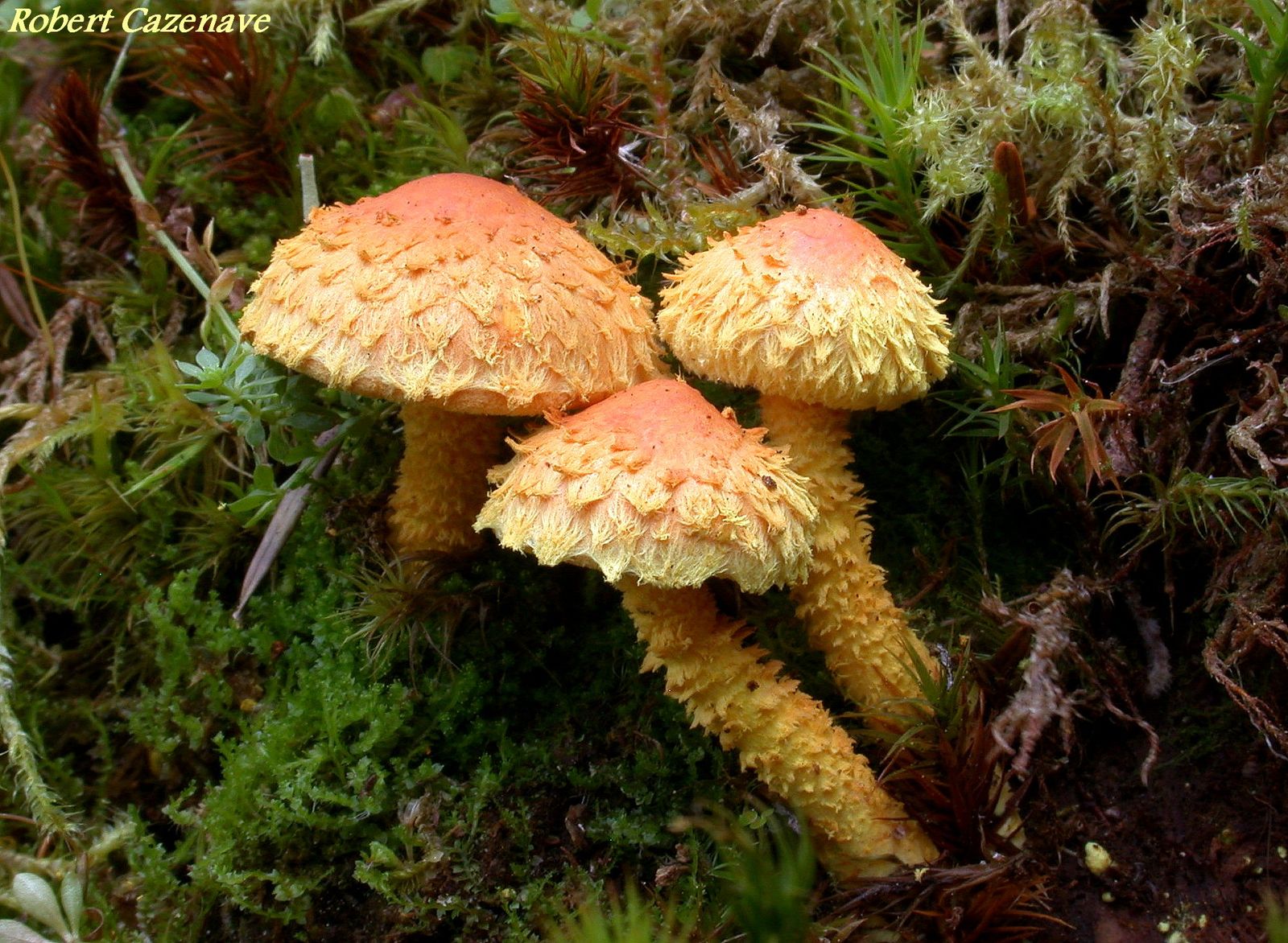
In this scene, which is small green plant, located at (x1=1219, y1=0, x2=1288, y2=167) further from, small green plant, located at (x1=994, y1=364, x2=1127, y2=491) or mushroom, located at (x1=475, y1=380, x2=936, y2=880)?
mushroom, located at (x1=475, y1=380, x2=936, y2=880)

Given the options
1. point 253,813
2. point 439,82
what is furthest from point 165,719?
point 439,82

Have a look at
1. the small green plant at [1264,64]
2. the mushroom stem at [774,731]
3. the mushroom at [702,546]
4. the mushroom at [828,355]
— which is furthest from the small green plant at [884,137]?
the mushroom stem at [774,731]

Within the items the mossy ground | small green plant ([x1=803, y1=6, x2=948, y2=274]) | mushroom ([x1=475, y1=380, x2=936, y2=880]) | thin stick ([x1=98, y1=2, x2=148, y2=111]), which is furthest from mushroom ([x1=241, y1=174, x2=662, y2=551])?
thin stick ([x1=98, y1=2, x2=148, y2=111])

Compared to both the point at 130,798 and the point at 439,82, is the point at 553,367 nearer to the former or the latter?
the point at 439,82

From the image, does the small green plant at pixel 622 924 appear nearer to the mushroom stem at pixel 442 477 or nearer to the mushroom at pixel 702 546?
the mushroom at pixel 702 546

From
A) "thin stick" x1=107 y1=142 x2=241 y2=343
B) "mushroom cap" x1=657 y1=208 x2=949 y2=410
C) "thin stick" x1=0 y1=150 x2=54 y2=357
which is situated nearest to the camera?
"mushroom cap" x1=657 y1=208 x2=949 y2=410

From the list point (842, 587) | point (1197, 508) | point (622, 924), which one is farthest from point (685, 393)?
point (1197, 508)

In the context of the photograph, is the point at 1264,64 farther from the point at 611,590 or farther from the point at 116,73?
the point at 116,73
